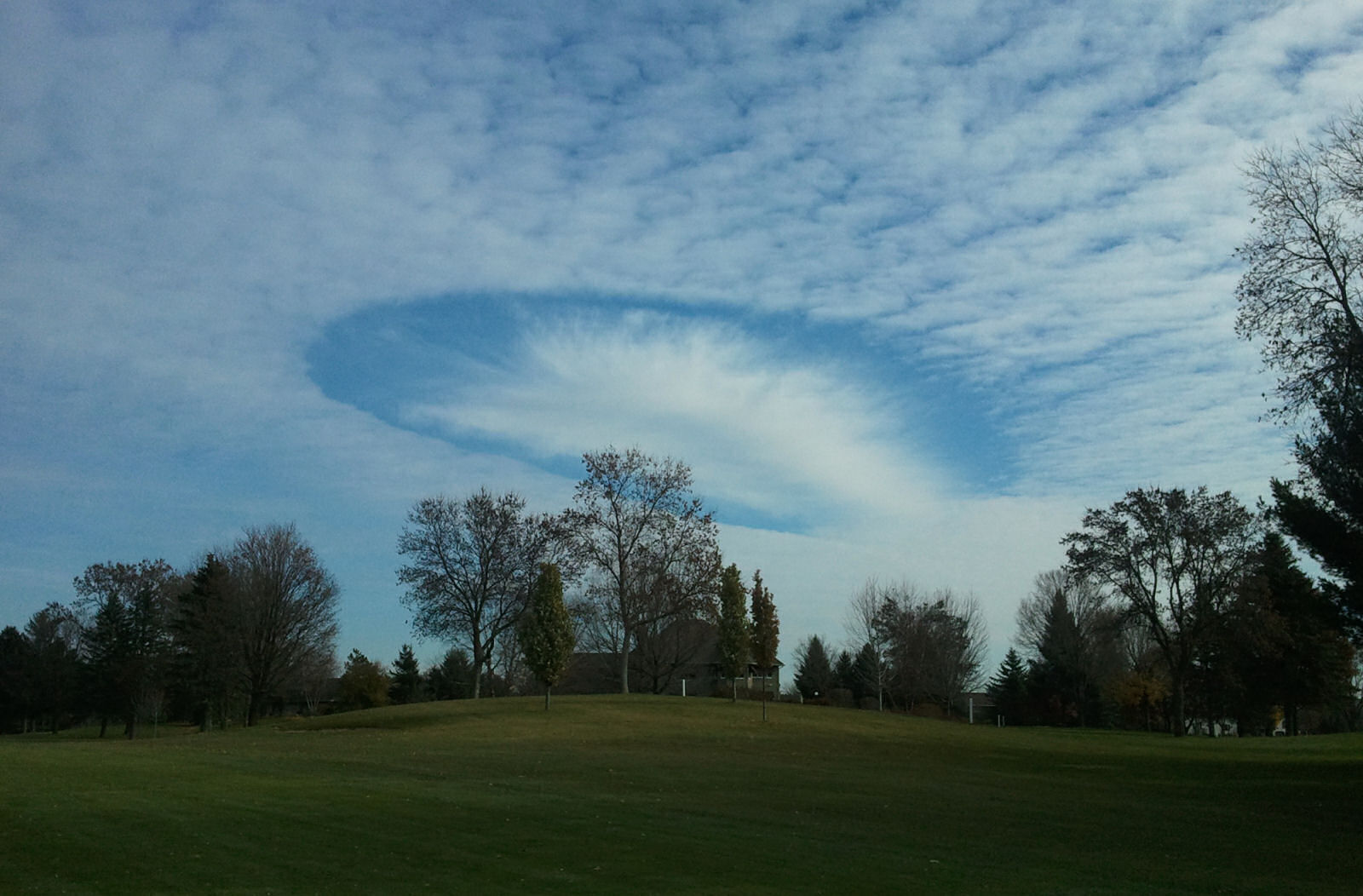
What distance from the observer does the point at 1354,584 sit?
90.9 ft

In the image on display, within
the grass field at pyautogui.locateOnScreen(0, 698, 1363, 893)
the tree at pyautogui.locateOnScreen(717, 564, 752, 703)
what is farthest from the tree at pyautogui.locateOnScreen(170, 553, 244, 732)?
the tree at pyautogui.locateOnScreen(717, 564, 752, 703)

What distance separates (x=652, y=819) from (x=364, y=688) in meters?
63.1

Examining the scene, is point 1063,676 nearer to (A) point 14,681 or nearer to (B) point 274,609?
(B) point 274,609

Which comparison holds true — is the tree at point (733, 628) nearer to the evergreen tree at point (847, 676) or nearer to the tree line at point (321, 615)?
the tree line at point (321, 615)

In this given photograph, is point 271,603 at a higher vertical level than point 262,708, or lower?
higher

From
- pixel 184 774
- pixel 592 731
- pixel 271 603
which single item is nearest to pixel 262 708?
pixel 271 603

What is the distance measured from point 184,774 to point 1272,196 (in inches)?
1170

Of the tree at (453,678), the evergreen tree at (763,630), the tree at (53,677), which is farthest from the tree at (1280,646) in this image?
the tree at (53,677)

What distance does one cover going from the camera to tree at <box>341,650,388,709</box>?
73500mm

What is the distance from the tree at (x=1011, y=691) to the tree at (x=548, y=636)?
4694 cm

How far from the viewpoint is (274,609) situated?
66.2 metres

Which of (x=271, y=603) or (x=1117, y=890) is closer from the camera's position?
(x=1117, y=890)

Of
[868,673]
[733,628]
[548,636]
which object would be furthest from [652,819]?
[868,673]

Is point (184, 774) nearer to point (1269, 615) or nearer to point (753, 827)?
point (753, 827)
